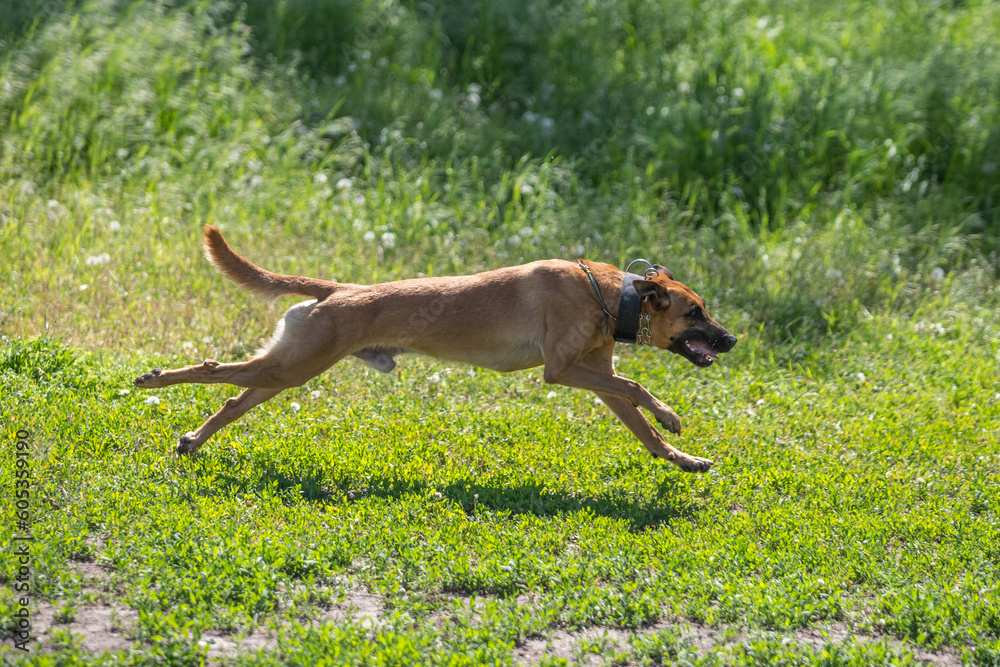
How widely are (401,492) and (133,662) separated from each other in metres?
2.02

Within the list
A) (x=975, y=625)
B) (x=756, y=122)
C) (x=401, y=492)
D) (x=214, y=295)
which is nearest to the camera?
(x=975, y=625)

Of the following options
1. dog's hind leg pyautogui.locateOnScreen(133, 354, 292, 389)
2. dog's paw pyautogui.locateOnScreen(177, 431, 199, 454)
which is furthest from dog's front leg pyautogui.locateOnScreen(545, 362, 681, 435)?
→ dog's paw pyautogui.locateOnScreen(177, 431, 199, 454)

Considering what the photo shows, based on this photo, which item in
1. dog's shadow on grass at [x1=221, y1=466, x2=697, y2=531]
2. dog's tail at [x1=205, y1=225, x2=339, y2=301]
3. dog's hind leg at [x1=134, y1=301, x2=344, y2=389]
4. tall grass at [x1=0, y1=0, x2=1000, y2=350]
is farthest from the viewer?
tall grass at [x1=0, y1=0, x2=1000, y2=350]

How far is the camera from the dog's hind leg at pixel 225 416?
571 centimetres

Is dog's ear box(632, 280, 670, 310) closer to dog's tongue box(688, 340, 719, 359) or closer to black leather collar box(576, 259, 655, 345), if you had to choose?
black leather collar box(576, 259, 655, 345)

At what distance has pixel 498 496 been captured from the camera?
5484 mm

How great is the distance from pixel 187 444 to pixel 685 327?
10.3 feet

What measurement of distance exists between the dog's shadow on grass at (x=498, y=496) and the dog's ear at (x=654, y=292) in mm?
1127

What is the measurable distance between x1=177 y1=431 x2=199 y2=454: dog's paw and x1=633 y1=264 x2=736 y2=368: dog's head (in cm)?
285

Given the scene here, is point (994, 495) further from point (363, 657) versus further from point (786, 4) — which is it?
point (786, 4)

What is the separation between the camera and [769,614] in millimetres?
4316

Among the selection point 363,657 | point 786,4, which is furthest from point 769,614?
point 786,4

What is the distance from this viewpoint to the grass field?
4.30m

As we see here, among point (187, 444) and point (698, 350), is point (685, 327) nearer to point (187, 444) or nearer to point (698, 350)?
point (698, 350)
